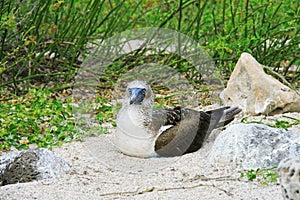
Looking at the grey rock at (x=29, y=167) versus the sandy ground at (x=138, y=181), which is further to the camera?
the grey rock at (x=29, y=167)

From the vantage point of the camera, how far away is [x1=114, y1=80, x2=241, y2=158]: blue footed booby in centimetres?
395

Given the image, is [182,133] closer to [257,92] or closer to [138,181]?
[138,181]

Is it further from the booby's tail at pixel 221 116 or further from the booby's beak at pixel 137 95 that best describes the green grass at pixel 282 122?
the booby's beak at pixel 137 95

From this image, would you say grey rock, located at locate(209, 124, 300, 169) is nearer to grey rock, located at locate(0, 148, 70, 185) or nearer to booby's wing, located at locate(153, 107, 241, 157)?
booby's wing, located at locate(153, 107, 241, 157)

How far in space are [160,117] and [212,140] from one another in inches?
19.5

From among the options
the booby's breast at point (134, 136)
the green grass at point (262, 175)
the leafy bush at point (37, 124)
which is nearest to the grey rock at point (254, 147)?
the green grass at point (262, 175)

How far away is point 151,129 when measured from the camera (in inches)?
157

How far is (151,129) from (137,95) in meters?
0.24

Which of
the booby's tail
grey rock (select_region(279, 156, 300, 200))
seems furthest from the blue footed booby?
grey rock (select_region(279, 156, 300, 200))

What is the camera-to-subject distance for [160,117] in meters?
4.15

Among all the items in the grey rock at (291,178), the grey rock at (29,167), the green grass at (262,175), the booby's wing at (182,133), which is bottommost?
the grey rock at (29,167)

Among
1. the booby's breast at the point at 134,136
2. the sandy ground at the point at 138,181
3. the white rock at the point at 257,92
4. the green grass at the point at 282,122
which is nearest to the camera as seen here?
the sandy ground at the point at 138,181

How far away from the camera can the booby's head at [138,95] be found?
3.97 meters

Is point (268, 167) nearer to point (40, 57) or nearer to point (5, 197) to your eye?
point (5, 197)
